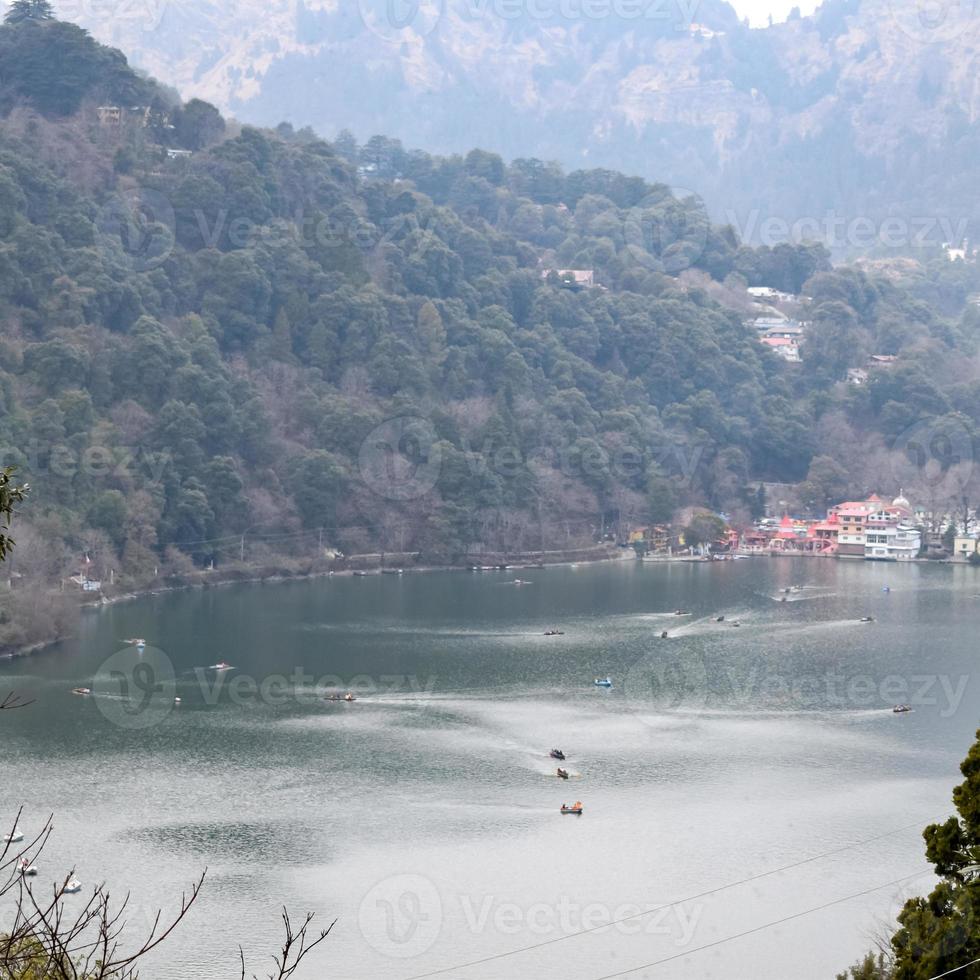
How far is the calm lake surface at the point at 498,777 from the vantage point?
571 inches

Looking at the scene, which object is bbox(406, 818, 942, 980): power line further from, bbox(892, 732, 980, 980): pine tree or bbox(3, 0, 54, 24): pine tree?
bbox(3, 0, 54, 24): pine tree

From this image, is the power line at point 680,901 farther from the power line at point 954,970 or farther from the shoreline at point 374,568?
the shoreline at point 374,568

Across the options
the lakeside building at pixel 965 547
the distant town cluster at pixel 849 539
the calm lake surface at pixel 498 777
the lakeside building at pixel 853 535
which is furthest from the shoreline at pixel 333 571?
the lakeside building at pixel 965 547

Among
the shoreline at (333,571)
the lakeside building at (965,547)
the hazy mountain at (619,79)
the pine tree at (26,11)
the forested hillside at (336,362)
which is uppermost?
the hazy mountain at (619,79)

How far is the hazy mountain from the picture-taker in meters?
101

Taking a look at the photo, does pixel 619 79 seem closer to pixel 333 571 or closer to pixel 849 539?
pixel 849 539

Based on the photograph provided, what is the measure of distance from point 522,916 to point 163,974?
3.21 metres

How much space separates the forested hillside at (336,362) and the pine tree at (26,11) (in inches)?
36.3

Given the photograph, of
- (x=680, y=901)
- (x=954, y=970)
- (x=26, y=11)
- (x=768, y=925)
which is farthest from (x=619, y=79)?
(x=954, y=970)

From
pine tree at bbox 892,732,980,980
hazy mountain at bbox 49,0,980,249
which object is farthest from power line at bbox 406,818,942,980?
hazy mountain at bbox 49,0,980,249

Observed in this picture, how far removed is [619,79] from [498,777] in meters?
98.7

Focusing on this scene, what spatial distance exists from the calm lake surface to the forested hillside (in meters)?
4.74

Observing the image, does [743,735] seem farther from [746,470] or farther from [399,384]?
[746,470]

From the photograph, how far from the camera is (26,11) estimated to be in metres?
45.8
